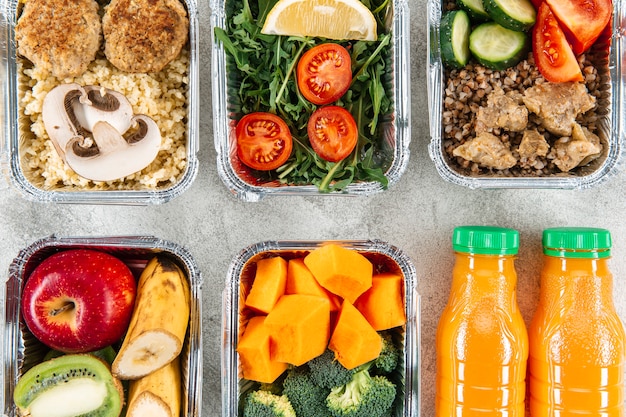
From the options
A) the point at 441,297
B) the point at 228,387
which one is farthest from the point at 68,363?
the point at 441,297

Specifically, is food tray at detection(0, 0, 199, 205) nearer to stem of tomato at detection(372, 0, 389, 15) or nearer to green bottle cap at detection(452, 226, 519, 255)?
stem of tomato at detection(372, 0, 389, 15)

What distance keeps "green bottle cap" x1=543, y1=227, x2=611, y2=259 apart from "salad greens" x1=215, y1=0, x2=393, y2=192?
62 centimetres

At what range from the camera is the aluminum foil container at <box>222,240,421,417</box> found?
202 cm

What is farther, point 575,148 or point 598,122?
point 598,122

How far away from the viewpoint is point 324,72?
1967mm

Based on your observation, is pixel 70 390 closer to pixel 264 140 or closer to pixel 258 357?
pixel 258 357

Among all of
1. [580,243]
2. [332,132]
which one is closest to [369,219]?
[332,132]

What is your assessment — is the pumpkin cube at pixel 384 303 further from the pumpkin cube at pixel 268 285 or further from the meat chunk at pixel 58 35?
the meat chunk at pixel 58 35

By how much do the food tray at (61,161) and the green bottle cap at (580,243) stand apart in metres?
1.27

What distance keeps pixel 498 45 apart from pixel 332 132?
0.64 m

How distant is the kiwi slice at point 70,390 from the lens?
1.85 meters

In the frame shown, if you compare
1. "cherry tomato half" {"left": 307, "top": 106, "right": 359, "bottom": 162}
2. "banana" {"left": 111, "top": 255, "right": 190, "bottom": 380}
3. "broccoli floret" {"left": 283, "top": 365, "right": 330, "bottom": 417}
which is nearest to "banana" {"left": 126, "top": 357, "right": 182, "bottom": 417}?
"banana" {"left": 111, "top": 255, "right": 190, "bottom": 380}

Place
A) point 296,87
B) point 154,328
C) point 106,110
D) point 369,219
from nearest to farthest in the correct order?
point 154,328
point 106,110
point 296,87
point 369,219

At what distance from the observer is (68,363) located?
1896 mm
